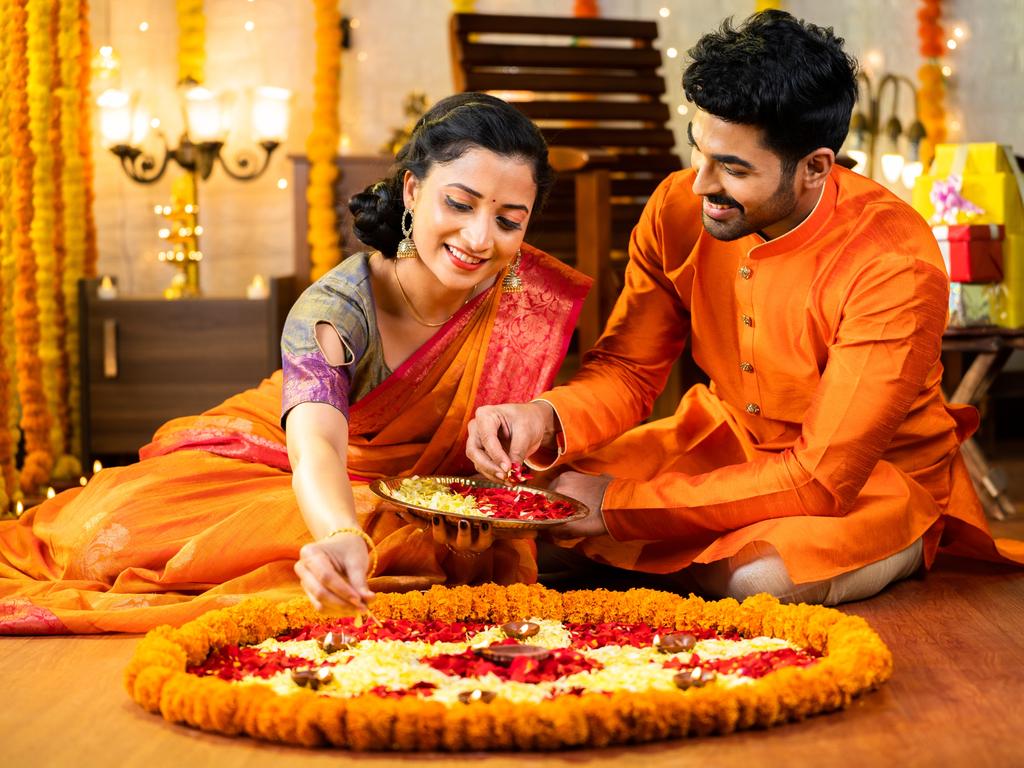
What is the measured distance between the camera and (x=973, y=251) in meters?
4.50

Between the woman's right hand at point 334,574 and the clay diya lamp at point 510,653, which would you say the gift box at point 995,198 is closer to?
the clay diya lamp at point 510,653

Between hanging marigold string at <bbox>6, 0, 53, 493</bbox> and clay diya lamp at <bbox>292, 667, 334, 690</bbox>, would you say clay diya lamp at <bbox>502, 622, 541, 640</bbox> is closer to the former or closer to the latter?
clay diya lamp at <bbox>292, 667, 334, 690</bbox>

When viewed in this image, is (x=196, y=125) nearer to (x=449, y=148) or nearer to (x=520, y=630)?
(x=449, y=148)

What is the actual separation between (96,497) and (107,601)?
1.47 feet

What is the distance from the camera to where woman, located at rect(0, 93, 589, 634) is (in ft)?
9.07

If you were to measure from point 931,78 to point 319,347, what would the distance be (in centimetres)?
520

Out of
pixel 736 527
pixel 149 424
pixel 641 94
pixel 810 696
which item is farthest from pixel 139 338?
pixel 810 696

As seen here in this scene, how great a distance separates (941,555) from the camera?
3455mm

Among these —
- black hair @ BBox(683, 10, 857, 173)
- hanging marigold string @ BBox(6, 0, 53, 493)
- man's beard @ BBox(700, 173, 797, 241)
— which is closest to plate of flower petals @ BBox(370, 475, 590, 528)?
man's beard @ BBox(700, 173, 797, 241)

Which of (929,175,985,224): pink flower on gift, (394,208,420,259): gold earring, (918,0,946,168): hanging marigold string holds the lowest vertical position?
(394,208,420,259): gold earring

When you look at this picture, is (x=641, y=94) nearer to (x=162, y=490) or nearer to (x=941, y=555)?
(x=941, y=555)

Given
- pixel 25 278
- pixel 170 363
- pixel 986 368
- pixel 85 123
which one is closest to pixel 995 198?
pixel 986 368

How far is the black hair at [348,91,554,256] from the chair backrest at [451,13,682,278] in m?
3.07

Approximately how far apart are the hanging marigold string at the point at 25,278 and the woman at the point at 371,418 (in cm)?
175
